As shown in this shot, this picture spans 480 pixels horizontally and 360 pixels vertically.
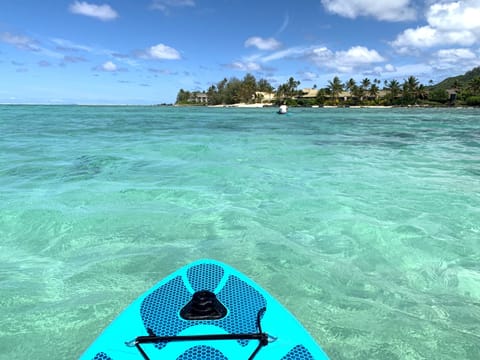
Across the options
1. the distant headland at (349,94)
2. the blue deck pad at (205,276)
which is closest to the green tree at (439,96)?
the distant headland at (349,94)

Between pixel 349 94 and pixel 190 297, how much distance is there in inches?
5761

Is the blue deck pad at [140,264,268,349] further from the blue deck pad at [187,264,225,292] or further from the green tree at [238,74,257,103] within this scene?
the green tree at [238,74,257,103]

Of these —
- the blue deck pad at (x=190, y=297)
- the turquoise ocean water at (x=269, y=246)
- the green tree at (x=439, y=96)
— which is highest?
the green tree at (x=439, y=96)

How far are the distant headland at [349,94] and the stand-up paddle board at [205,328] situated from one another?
131672 mm

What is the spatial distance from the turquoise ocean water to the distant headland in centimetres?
12454

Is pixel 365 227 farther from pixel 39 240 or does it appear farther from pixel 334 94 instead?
pixel 334 94

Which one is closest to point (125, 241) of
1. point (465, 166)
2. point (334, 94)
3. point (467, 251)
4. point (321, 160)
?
point (467, 251)

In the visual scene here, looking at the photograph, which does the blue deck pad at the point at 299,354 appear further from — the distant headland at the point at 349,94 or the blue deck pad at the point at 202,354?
the distant headland at the point at 349,94

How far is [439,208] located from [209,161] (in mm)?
9251

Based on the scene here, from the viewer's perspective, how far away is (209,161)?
15.2 meters

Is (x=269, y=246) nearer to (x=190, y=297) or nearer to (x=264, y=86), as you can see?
(x=190, y=297)

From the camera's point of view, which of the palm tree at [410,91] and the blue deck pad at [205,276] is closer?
the blue deck pad at [205,276]

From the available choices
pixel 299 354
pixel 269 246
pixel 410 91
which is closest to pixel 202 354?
pixel 299 354

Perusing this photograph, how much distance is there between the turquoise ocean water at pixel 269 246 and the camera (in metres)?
4.17
